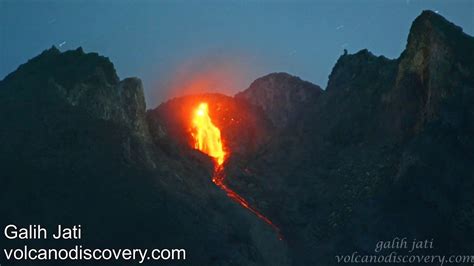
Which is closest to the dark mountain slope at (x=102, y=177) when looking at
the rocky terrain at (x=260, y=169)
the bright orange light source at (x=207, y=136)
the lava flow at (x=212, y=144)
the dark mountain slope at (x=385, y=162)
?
the rocky terrain at (x=260, y=169)

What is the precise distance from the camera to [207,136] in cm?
11625

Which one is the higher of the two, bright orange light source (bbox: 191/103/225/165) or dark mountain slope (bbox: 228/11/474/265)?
bright orange light source (bbox: 191/103/225/165)

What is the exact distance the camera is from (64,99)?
7494 centimetres

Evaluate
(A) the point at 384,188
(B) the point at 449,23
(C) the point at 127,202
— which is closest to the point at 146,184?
(C) the point at 127,202

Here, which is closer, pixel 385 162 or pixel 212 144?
pixel 385 162

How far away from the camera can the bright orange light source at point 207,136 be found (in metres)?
110

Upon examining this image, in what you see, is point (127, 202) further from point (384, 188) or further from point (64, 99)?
point (384, 188)

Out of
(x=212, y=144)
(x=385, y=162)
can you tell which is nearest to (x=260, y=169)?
(x=212, y=144)

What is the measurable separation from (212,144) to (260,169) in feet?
70.0

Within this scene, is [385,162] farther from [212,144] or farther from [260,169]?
[212,144]

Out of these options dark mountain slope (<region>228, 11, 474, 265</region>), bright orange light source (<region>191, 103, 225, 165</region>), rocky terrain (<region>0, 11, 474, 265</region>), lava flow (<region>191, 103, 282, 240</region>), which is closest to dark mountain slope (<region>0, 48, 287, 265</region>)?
rocky terrain (<region>0, 11, 474, 265</region>)

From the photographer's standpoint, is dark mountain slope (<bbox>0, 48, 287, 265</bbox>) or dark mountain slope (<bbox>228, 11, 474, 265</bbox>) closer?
dark mountain slope (<bbox>0, 48, 287, 265</bbox>)

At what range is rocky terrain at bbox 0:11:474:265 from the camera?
62.2 metres

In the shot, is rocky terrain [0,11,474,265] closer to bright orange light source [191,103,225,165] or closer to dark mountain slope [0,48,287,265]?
dark mountain slope [0,48,287,265]
